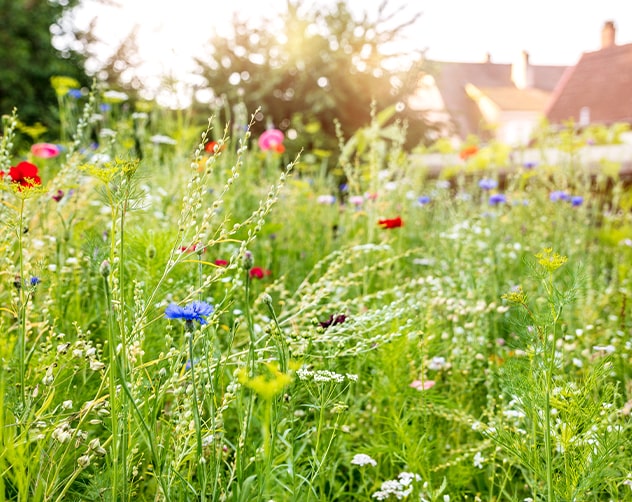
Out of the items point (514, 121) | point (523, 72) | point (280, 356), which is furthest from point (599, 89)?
point (280, 356)

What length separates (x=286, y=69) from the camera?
11.5m

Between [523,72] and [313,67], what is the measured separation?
111 ft

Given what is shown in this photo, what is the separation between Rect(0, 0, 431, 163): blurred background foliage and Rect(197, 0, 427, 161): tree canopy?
2 centimetres

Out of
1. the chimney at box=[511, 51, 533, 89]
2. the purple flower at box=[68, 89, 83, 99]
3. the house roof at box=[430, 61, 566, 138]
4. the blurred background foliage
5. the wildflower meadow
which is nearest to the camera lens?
the wildflower meadow

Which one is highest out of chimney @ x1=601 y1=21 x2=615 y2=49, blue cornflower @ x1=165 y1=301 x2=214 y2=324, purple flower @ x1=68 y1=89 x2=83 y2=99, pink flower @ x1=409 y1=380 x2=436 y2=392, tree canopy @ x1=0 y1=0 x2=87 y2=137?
chimney @ x1=601 y1=21 x2=615 y2=49

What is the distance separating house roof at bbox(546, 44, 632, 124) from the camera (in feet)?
68.7

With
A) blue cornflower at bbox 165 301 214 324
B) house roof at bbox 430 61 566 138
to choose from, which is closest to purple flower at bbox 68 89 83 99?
blue cornflower at bbox 165 301 214 324

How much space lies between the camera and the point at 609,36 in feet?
84.1

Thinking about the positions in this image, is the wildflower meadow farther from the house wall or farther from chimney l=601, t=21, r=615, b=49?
the house wall

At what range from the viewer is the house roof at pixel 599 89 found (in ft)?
68.7

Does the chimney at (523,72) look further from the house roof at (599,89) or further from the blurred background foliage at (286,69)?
the blurred background foliage at (286,69)

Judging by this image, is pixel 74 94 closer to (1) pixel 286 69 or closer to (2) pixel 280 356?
(2) pixel 280 356

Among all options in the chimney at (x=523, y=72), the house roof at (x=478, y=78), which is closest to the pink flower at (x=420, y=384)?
the house roof at (x=478, y=78)

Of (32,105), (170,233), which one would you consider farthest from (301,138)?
(170,233)
